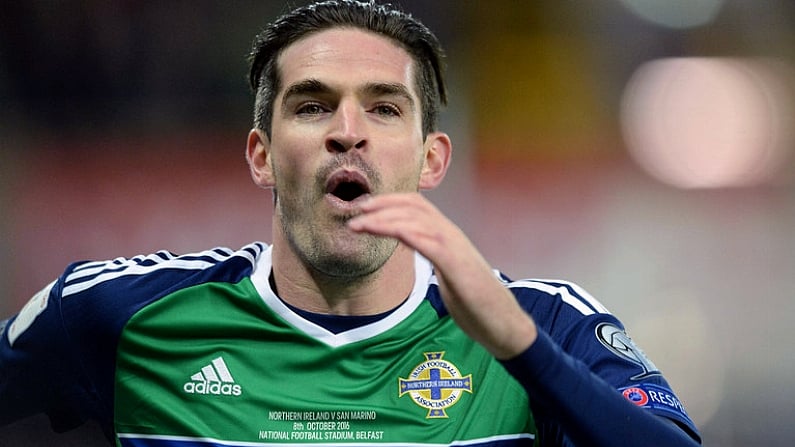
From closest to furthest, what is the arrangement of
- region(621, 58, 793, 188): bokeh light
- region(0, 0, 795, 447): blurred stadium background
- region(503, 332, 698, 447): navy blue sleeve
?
region(503, 332, 698, 447): navy blue sleeve
region(0, 0, 795, 447): blurred stadium background
region(621, 58, 793, 188): bokeh light

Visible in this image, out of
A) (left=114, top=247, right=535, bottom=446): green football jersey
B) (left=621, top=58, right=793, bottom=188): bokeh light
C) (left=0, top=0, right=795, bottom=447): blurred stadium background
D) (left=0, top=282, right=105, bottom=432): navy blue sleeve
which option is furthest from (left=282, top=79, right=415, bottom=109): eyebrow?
(left=621, top=58, right=793, bottom=188): bokeh light

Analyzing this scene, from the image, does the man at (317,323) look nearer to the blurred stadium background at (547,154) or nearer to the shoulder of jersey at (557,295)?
the shoulder of jersey at (557,295)

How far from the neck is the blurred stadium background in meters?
2.91

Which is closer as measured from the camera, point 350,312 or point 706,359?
point 350,312

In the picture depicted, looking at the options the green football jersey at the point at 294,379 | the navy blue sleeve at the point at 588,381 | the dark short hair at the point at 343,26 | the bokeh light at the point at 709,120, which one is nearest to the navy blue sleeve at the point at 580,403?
the navy blue sleeve at the point at 588,381

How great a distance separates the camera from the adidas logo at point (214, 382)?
2518 mm

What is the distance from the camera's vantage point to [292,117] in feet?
8.34

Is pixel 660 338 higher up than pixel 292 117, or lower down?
lower down

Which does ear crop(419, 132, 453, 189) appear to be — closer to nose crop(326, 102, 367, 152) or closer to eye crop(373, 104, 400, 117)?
eye crop(373, 104, 400, 117)

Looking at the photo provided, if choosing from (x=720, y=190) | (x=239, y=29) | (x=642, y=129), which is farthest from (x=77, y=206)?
(x=720, y=190)

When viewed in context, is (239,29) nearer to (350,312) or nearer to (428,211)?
(350,312)

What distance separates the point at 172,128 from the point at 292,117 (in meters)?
3.27

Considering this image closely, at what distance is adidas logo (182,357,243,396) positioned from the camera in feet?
8.26

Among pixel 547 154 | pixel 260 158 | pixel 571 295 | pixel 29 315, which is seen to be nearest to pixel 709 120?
pixel 547 154
